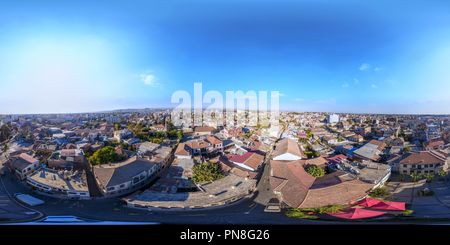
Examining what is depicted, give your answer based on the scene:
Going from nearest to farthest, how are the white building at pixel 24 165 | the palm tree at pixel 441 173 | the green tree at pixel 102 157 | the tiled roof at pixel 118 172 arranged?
1. the white building at pixel 24 165
2. the palm tree at pixel 441 173
3. the tiled roof at pixel 118 172
4. the green tree at pixel 102 157

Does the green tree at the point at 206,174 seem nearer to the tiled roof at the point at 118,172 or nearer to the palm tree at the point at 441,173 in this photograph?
the tiled roof at the point at 118,172

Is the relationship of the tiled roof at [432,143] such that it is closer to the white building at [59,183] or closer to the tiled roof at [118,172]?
the tiled roof at [118,172]

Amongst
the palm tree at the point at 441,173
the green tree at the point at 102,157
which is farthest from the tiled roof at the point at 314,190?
the green tree at the point at 102,157

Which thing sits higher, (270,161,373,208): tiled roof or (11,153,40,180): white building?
(11,153,40,180): white building

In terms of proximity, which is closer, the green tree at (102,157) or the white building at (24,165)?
the white building at (24,165)

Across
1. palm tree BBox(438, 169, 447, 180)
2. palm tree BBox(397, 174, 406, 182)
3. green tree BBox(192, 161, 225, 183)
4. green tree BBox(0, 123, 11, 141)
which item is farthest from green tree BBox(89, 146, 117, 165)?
palm tree BBox(438, 169, 447, 180)

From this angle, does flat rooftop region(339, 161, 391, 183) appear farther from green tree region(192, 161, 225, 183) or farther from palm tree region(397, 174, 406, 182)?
green tree region(192, 161, 225, 183)

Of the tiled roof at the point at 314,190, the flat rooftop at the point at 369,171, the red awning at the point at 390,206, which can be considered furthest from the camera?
the flat rooftop at the point at 369,171

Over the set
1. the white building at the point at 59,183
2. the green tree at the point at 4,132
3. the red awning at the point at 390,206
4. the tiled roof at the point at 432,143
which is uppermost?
the green tree at the point at 4,132

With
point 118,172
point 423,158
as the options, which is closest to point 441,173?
point 423,158

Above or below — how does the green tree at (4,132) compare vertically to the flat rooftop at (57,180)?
above
